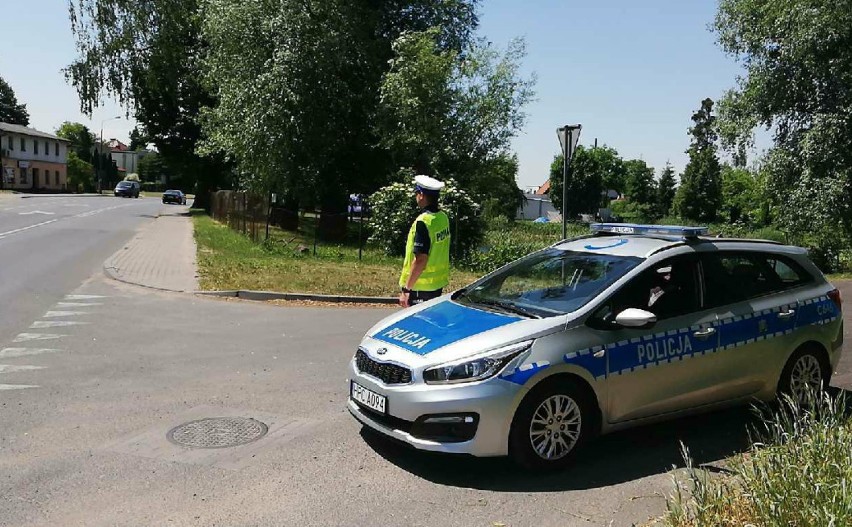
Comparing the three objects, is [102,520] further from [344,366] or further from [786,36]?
[786,36]

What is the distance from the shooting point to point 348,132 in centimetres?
2664

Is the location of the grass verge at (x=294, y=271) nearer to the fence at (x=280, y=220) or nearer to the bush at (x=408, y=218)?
the bush at (x=408, y=218)

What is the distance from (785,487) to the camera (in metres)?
3.17

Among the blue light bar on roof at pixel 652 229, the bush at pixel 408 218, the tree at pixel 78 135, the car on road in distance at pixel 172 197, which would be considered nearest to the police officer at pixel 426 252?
the blue light bar on roof at pixel 652 229

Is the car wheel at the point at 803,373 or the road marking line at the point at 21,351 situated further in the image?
the road marking line at the point at 21,351

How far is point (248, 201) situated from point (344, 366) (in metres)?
18.5

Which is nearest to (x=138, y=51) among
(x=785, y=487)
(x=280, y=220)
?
(x=280, y=220)

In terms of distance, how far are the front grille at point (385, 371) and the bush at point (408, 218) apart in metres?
13.9

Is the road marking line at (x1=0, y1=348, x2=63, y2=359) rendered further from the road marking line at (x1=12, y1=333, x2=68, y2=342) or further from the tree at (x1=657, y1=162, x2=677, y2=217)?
the tree at (x1=657, y1=162, x2=677, y2=217)

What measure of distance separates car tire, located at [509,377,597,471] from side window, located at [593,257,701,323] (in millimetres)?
668

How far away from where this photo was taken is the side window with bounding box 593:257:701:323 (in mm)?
4918

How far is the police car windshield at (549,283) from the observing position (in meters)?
4.95

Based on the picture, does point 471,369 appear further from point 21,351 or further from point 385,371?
point 21,351

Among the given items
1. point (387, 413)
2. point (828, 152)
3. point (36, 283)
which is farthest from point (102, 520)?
point (828, 152)
